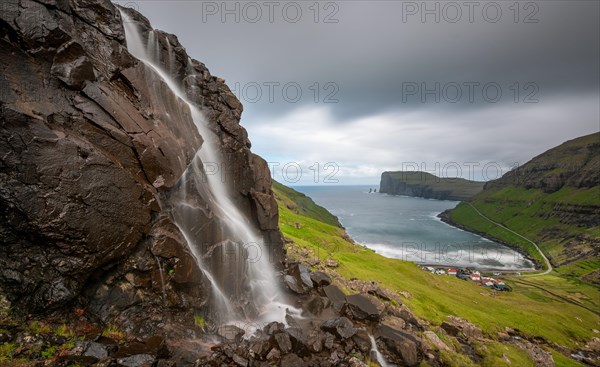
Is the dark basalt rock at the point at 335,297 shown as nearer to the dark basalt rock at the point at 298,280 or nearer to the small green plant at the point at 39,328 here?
the dark basalt rock at the point at 298,280

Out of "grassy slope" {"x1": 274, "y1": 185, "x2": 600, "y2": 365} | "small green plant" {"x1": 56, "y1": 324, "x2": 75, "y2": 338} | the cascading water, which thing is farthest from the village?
"small green plant" {"x1": 56, "y1": 324, "x2": 75, "y2": 338}

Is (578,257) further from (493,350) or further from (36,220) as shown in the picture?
(36,220)

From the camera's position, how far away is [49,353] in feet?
44.9

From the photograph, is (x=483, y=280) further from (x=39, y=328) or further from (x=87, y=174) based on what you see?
(x=87, y=174)

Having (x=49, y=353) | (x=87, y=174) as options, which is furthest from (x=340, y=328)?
(x=87, y=174)

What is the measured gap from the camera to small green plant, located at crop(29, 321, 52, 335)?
1454cm

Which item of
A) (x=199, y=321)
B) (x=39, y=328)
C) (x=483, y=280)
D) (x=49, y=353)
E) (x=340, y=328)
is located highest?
(x=39, y=328)

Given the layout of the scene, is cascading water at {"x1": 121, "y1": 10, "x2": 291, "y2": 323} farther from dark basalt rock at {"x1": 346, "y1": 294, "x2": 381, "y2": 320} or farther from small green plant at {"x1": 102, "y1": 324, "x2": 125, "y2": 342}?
dark basalt rock at {"x1": 346, "y1": 294, "x2": 381, "y2": 320}

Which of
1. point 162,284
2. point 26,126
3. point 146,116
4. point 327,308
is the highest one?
point 146,116

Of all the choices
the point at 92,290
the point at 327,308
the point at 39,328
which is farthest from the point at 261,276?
the point at 39,328

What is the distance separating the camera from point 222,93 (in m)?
33.1

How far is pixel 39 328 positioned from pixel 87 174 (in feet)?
28.1

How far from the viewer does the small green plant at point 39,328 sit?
14538 millimetres

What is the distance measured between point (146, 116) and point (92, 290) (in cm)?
1265
